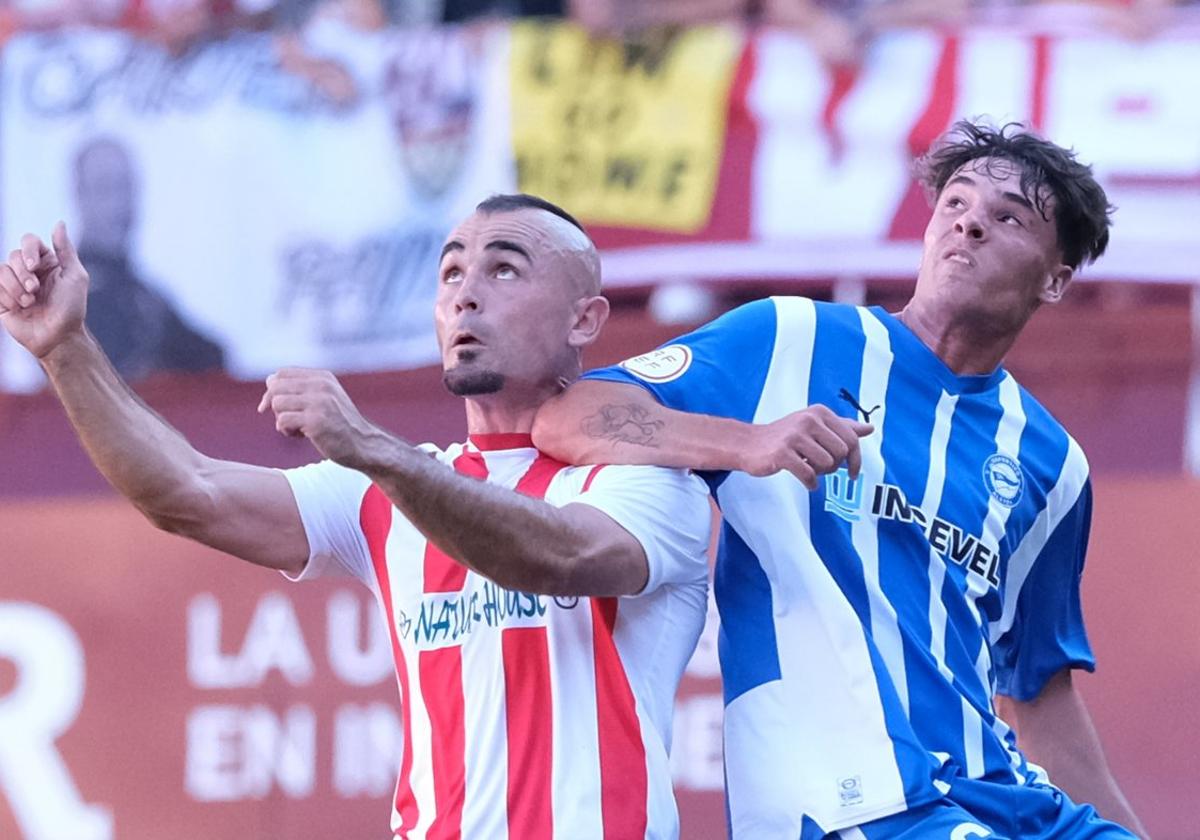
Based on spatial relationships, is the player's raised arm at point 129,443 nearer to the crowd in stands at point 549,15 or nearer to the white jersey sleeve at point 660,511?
the white jersey sleeve at point 660,511

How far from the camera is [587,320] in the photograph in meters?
3.57

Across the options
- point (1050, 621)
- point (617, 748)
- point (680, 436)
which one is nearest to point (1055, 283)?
point (1050, 621)

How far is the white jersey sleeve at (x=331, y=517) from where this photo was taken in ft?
11.4

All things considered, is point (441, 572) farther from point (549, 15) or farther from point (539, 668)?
point (549, 15)

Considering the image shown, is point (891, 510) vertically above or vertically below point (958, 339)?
below

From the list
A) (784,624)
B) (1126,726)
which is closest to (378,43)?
(1126,726)

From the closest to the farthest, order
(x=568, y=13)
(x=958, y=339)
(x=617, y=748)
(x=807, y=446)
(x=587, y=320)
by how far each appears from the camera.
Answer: (x=807, y=446) → (x=617, y=748) → (x=587, y=320) → (x=958, y=339) → (x=568, y=13)

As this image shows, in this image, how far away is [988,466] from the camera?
3.63m

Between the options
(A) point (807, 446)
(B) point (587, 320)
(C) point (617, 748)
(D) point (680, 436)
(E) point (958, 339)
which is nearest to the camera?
(A) point (807, 446)

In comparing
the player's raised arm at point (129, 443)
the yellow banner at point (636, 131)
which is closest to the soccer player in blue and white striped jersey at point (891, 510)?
the player's raised arm at point (129, 443)

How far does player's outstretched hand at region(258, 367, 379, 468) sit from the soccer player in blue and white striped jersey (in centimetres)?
57

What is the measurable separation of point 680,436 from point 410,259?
3.48 m

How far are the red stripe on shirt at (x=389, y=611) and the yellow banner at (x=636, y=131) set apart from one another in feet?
10.5

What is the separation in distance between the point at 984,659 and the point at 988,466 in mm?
364
